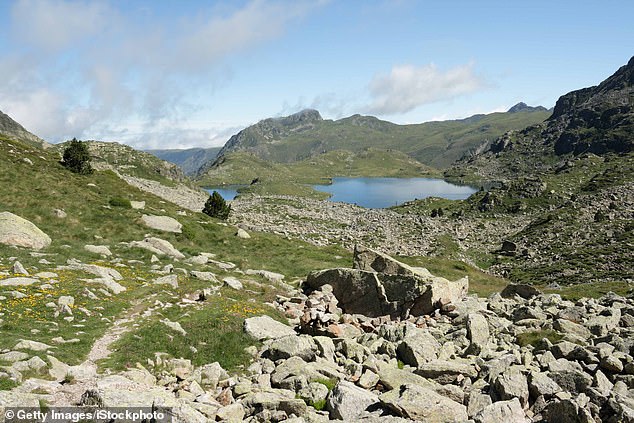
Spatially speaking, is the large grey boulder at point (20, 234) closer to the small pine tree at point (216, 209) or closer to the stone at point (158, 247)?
the stone at point (158, 247)

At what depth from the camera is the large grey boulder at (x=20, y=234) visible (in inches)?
1207

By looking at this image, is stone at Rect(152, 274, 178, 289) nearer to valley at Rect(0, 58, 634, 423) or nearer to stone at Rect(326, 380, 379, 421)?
valley at Rect(0, 58, 634, 423)

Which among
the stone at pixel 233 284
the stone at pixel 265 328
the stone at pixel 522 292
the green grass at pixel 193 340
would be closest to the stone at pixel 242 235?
the stone at pixel 233 284

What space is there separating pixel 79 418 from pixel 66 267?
60.8 ft

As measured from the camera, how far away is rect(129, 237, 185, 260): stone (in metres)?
38.5

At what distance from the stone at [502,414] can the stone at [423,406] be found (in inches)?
23.6

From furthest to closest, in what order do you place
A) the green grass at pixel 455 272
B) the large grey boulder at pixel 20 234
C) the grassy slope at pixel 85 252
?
the green grass at pixel 455 272
the large grey boulder at pixel 20 234
the grassy slope at pixel 85 252

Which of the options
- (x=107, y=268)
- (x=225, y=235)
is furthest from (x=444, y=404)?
(x=225, y=235)

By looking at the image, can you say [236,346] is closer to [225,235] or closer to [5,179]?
[225,235]

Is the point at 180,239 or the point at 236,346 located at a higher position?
the point at 180,239

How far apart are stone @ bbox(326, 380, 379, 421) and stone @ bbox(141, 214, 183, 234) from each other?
39.0 metres

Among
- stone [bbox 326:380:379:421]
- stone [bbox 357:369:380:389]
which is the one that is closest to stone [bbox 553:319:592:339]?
stone [bbox 357:369:380:389]

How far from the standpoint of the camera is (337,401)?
13.5 meters

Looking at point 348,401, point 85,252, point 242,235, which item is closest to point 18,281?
point 85,252
